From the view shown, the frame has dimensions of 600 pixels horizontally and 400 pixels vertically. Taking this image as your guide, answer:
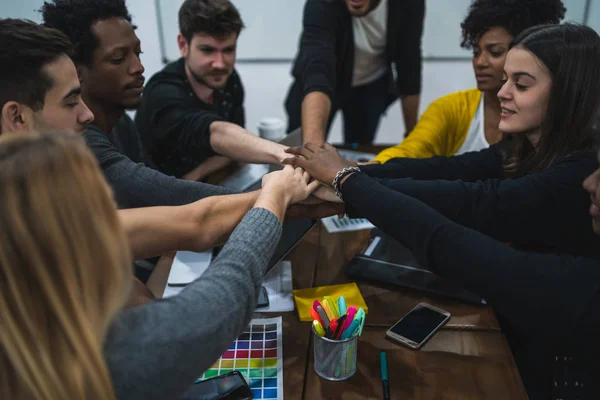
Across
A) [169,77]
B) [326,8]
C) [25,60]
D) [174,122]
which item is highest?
[326,8]

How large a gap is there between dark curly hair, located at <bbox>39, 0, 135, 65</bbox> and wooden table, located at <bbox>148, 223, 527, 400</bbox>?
0.64 meters

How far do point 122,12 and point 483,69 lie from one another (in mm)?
1095

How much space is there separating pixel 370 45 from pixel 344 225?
3.55 feet

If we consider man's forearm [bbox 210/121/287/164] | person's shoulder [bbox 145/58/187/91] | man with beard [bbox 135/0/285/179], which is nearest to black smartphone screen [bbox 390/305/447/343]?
man's forearm [bbox 210/121/287/164]

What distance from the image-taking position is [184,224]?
1.12 metres

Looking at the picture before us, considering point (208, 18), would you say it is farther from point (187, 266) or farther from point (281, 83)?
point (281, 83)

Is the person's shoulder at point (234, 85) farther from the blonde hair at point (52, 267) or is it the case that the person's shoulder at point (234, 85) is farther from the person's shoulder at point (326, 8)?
the blonde hair at point (52, 267)

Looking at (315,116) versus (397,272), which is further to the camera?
(315,116)

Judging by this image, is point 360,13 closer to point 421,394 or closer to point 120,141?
point 120,141

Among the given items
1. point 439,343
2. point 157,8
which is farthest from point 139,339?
point 157,8

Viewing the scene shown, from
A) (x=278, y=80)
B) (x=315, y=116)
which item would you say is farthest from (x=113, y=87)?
(x=278, y=80)

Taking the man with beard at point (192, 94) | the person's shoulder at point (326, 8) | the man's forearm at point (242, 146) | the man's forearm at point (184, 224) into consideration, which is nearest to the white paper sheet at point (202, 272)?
the man's forearm at point (184, 224)

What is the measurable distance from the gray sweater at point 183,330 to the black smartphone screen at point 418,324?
44 cm

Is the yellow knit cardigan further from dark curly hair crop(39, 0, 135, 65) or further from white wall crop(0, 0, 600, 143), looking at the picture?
white wall crop(0, 0, 600, 143)
